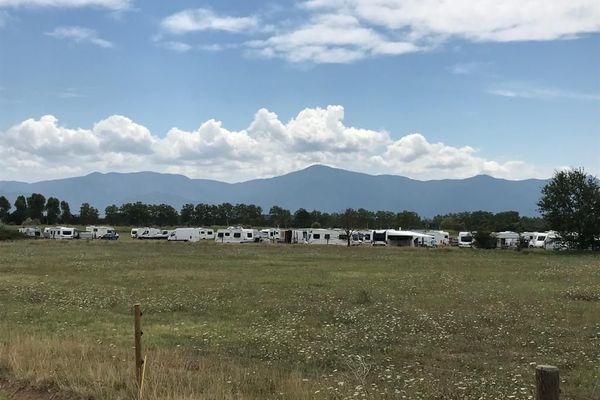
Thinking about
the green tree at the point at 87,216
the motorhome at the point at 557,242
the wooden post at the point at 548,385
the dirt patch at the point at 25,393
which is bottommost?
the dirt patch at the point at 25,393

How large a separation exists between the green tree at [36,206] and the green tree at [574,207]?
5691 inches

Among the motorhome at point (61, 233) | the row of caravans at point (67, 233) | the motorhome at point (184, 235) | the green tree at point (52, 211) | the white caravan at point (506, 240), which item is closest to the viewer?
the white caravan at point (506, 240)

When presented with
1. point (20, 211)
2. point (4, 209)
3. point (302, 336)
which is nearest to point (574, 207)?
point (302, 336)

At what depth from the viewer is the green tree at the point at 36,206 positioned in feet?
543

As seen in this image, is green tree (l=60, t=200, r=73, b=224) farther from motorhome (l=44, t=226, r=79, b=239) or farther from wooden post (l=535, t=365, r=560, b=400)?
wooden post (l=535, t=365, r=560, b=400)

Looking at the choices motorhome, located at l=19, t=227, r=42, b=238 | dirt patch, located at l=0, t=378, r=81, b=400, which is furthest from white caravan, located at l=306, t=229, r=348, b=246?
dirt patch, located at l=0, t=378, r=81, b=400

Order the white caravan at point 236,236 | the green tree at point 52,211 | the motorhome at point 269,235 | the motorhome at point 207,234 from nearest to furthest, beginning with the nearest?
the white caravan at point 236,236 → the motorhome at point 269,235 → the motorhome at point 207,234 → the green tree at point 52,211

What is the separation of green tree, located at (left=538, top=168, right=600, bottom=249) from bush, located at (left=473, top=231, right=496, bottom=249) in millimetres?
15406

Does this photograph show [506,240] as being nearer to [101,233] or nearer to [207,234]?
[207,234]

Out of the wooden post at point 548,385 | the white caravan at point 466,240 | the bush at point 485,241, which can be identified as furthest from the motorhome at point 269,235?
the wooden post at point 548,385

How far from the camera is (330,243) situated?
91.7m

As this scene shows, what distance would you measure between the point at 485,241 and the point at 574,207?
18.3 meters

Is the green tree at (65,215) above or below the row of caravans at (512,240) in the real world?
above

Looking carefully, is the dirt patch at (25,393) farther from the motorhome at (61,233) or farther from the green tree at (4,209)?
the green tree at (4,209)
